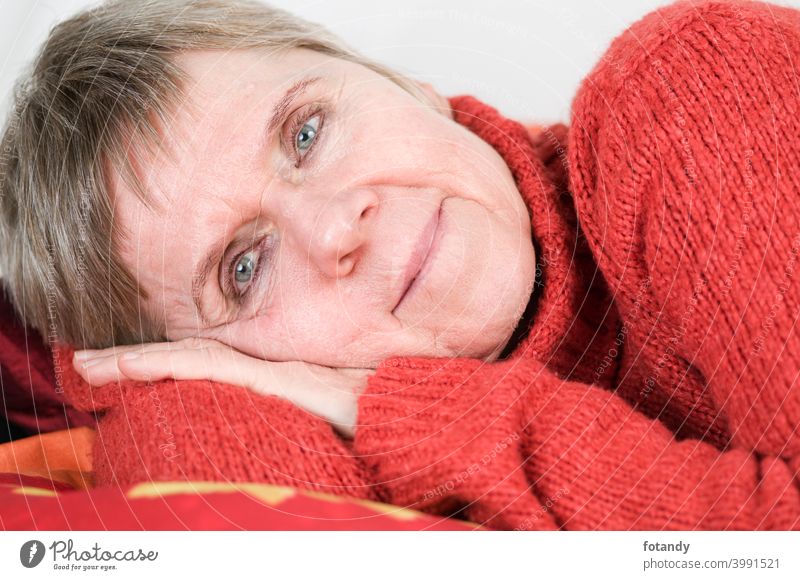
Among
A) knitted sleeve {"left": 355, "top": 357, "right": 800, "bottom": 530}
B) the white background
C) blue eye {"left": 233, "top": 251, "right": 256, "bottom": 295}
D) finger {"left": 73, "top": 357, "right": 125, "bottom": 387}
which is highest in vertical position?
the white background

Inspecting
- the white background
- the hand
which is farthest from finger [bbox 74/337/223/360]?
the white background

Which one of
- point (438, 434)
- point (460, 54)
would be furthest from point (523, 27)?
point (438, 434)

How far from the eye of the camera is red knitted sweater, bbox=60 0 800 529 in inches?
16.6

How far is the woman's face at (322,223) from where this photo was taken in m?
0.50

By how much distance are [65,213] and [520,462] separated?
1.24 feet

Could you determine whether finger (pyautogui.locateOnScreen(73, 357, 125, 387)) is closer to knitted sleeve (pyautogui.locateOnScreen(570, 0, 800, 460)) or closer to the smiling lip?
the smiling lip

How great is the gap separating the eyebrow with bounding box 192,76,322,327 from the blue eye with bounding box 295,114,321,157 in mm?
19

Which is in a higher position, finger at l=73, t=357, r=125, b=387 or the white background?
the white background

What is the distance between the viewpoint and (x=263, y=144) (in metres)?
0.50
